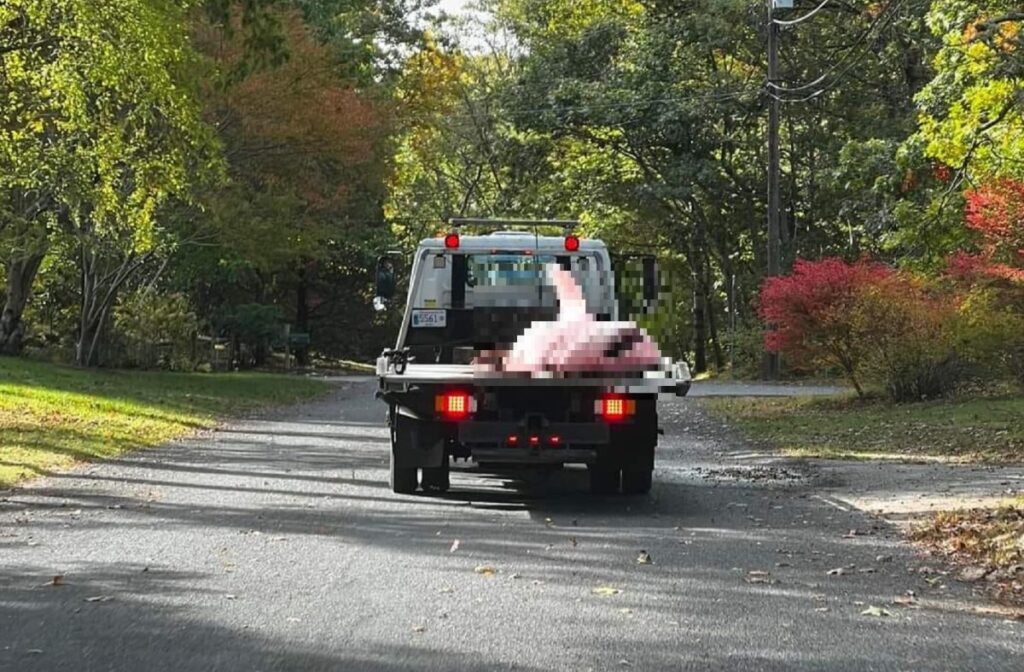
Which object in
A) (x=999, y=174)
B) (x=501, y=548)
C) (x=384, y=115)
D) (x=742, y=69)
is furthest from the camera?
(x=742, y=69)

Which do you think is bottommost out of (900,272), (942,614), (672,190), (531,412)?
(942,614)

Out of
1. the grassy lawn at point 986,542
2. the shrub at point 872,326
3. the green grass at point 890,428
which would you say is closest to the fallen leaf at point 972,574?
the grassy lawn at point 986,542

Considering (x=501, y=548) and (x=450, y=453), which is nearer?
(x=501, y=548)

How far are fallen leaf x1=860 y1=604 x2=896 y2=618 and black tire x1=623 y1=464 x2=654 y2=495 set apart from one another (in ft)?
15.0

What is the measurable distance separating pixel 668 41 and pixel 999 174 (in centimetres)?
1768

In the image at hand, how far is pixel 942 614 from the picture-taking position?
23.8 feet

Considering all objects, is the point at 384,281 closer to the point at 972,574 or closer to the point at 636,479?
the point at 636,479

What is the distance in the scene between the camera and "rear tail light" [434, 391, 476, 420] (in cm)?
1108

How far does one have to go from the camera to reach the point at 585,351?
11000mm

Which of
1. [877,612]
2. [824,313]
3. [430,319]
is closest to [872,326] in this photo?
[824,313]

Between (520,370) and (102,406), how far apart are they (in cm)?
1271

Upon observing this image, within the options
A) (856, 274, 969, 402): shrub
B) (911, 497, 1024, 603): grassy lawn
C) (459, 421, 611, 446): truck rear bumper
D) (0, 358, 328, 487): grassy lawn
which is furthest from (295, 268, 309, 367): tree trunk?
(911, 497, 1024, 603): grassy lawn

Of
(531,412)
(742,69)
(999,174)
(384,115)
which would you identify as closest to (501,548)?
(531,412)

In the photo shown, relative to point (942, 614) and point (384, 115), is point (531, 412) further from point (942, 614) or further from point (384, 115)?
point (384, 115)
